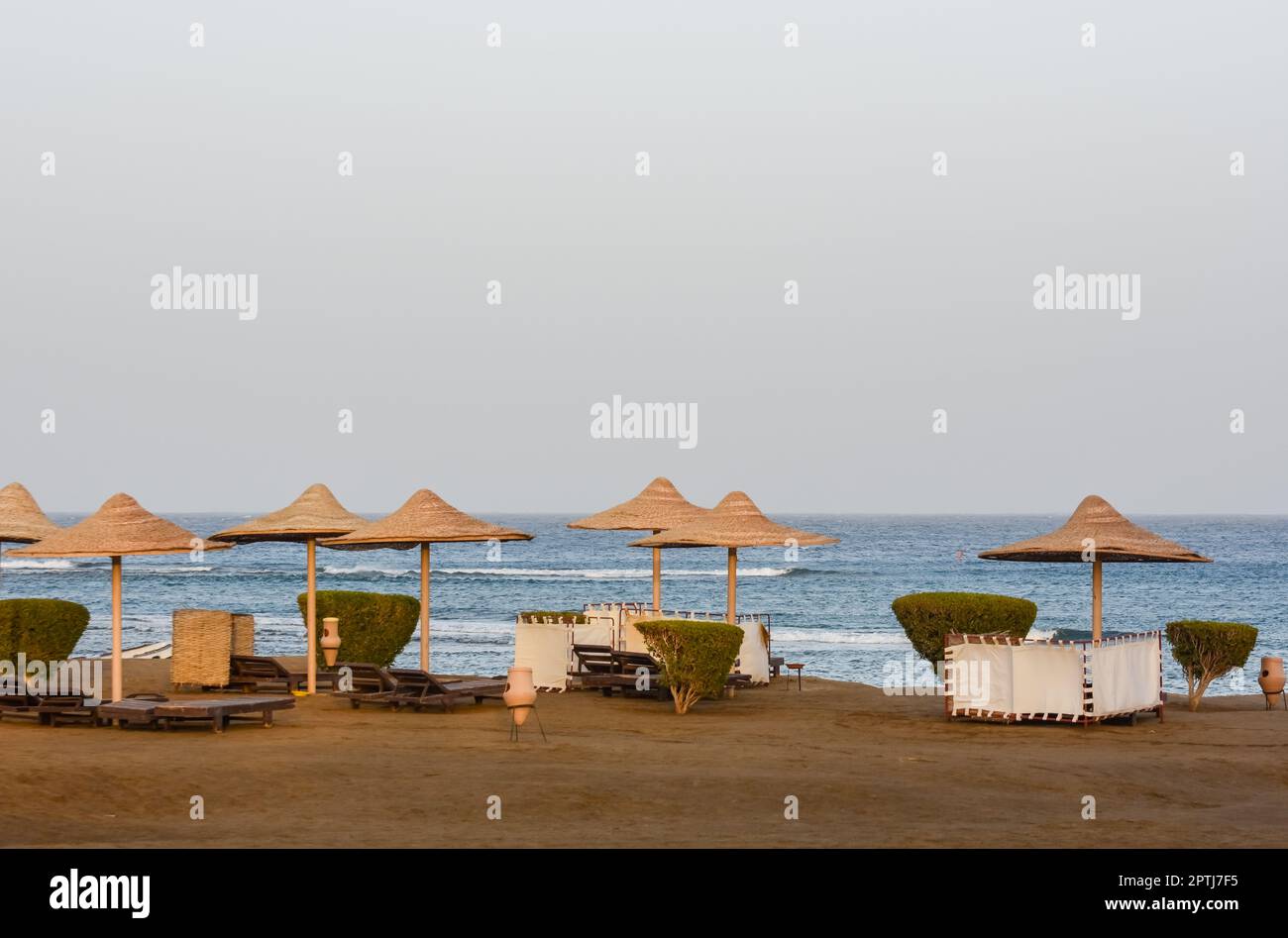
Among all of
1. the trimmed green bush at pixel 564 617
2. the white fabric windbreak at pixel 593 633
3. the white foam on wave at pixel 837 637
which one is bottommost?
the white foam on wave at pixel 837 637

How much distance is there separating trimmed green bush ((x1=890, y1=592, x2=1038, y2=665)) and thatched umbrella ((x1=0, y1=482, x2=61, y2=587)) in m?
12.1

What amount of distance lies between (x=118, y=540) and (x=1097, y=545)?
11.8m

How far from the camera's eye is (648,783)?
12.7m

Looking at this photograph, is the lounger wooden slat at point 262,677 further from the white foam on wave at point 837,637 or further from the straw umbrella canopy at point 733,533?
the white foam on wave at point 837,637

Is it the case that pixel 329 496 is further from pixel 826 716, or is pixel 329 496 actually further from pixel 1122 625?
pixel 1122 625

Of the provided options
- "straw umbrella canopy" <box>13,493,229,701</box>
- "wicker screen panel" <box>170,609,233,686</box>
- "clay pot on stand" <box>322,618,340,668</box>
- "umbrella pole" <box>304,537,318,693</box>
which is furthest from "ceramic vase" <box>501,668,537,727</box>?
"wicker screen panel" <box>170,609,233,686</box>

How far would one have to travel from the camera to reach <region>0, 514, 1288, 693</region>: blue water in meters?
46.3

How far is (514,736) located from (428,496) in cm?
596

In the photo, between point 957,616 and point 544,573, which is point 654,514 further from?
point 544,573

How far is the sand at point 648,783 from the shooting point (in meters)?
10.8

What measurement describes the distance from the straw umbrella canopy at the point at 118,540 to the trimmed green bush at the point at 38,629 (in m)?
2.43

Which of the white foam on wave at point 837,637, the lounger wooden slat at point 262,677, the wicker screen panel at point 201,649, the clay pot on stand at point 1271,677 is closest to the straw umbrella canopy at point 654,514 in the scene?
the lounger wooden slat at point 262,677

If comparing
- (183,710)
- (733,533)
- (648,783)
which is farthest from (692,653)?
(183,710)
